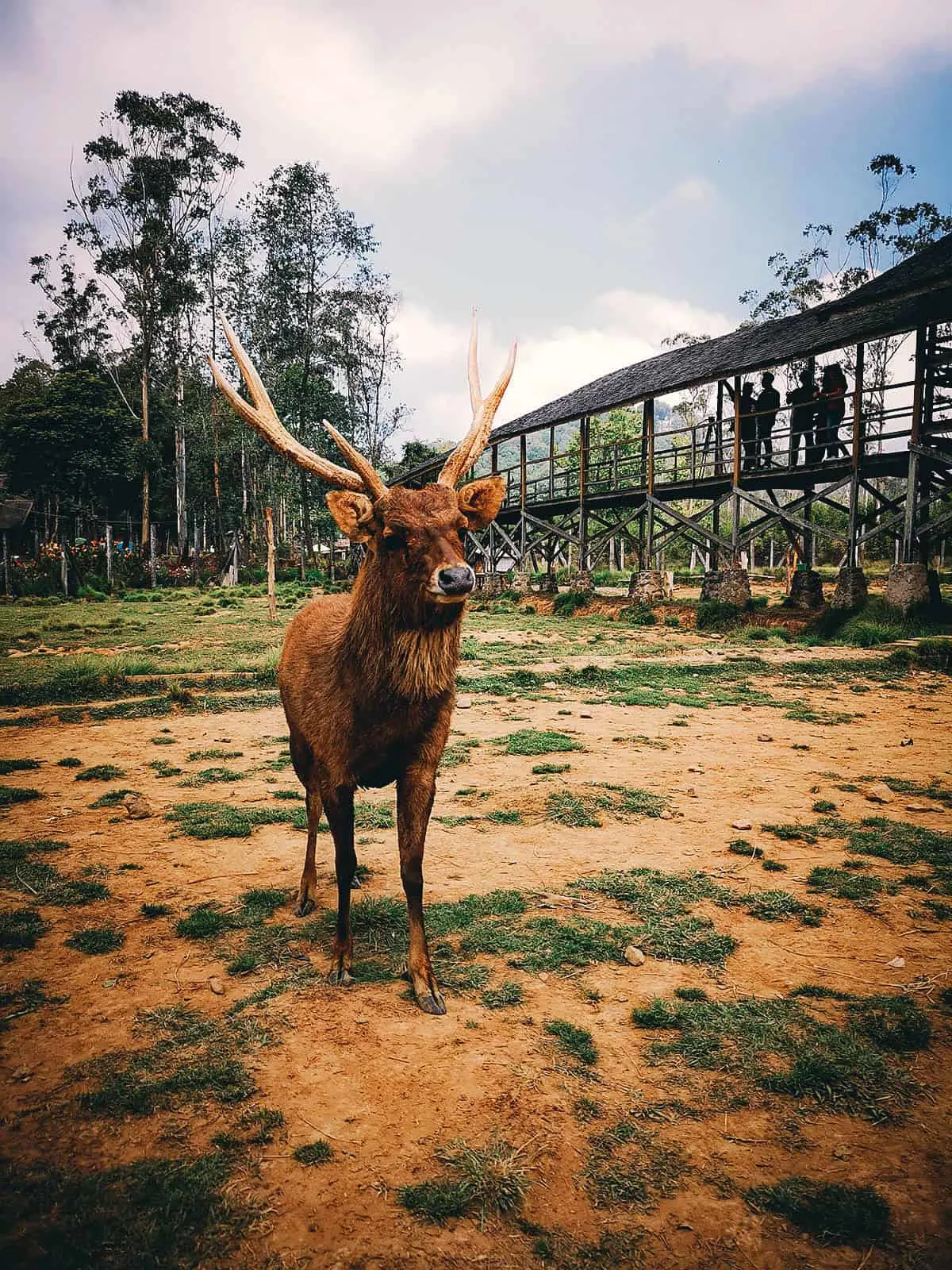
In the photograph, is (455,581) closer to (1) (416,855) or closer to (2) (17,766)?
(1) (416,855)

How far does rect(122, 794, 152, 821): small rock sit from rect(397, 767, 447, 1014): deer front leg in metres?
3.10

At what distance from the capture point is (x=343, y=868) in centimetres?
340

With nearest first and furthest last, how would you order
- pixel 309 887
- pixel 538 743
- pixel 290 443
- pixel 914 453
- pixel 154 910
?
pixel 290 443 → pixel 154 910 → pixel 309 887 → pixel 538 743 → pixel 914 453

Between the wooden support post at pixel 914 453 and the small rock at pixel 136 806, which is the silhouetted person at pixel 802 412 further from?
the small rock at pixel 136 806

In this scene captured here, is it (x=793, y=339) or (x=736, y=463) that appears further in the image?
(x=736, y=463)

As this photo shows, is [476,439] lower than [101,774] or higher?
higher

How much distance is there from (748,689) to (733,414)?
1127 cm

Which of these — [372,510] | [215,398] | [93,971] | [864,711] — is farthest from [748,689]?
[215,398]

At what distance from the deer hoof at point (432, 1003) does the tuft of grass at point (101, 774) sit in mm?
4462

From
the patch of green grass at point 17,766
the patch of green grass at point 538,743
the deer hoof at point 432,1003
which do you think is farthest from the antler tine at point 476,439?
the patch of green grass at point 17,766

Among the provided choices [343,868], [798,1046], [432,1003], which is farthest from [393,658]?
[798,1046]

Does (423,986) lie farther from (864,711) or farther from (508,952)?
(864,711)

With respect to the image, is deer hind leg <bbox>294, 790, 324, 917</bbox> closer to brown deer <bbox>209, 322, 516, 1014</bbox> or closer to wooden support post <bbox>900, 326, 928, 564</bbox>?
brown deer <bbox>209, 322, 516, 1014</bbox>

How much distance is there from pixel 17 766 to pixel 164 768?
4.51 ft
